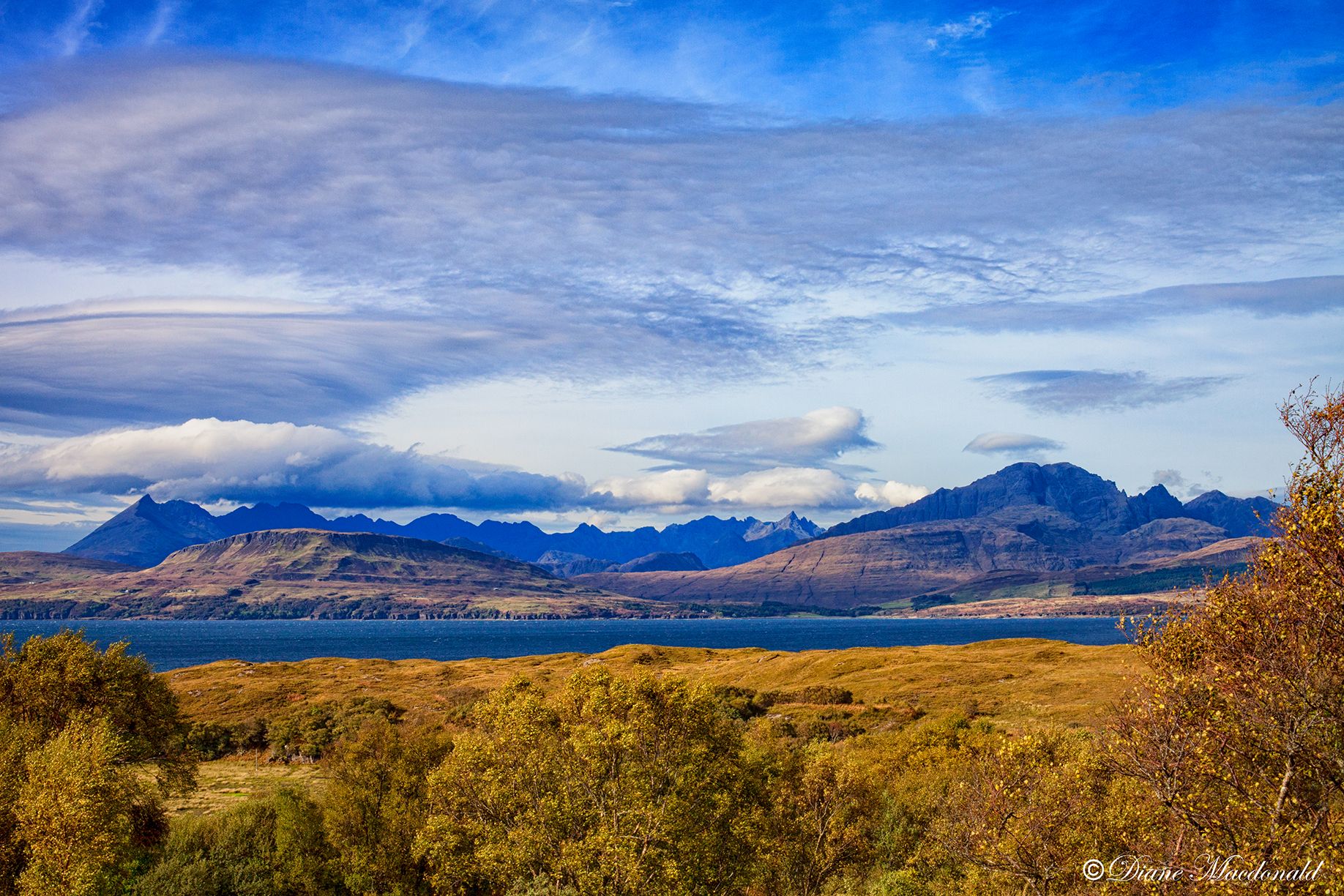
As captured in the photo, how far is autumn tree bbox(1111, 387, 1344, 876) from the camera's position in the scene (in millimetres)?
22656

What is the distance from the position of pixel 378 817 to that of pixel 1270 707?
185 feet

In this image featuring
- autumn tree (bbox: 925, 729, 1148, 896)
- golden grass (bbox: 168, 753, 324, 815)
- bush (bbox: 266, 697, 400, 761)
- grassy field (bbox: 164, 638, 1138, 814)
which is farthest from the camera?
bush (bbox: 266, 697, 400, 761)

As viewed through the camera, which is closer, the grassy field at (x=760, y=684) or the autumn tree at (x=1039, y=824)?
the autumn tree at (x=1039, y=824)

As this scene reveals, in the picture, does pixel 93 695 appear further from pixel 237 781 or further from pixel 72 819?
pixel 237 781

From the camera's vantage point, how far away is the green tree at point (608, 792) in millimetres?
41250

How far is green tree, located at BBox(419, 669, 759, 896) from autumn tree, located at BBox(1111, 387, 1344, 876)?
887 inches

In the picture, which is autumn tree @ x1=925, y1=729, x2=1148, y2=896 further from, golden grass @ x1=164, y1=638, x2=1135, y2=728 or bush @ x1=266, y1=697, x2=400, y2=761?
bush @ x1=266, y1=697, x2=400, y2=761

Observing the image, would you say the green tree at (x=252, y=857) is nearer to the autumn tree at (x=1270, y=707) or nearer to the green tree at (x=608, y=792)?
the green tree at (x=608, y=792)

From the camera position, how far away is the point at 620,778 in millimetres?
43344

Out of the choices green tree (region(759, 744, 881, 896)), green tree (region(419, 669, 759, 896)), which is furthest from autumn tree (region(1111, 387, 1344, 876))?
green tree (region(759, 744, 881, 896))

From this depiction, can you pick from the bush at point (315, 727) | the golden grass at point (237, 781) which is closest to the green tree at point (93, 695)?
the golden grass at point (237, 781)

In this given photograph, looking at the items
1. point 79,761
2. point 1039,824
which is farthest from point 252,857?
point 1039,824

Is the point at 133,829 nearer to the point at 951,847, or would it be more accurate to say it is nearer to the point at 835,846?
the point at 835,846

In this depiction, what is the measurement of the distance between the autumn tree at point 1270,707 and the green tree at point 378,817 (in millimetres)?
46541
